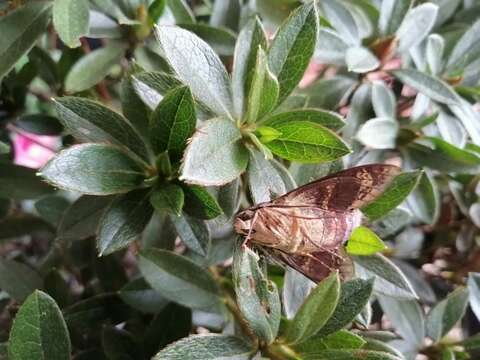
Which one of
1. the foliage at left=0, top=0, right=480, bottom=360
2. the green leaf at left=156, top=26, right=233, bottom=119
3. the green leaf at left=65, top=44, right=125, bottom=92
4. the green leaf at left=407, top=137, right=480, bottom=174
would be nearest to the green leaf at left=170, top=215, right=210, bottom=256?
the foliage at left=0, top=0, right=480, bottom=360

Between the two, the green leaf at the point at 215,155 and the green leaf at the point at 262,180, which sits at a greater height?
the green leaf at the point at 215,155

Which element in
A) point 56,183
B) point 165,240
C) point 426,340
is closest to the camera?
point 56,183

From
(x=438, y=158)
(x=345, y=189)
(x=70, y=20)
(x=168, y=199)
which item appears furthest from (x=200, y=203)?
(x=438, y=158)

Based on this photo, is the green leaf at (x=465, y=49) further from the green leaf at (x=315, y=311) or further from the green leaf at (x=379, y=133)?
the green leaf at (x=315, y=311)

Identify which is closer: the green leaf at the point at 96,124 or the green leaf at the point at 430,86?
the green leaf at the point at 96,124

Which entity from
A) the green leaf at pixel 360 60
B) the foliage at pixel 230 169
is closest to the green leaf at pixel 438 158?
the foliage at pixel 230 169

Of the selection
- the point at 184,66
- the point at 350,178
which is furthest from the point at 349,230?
the point at 184,66

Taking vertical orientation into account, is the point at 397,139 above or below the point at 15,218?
above

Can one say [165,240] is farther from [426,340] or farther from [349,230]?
[426,340]
